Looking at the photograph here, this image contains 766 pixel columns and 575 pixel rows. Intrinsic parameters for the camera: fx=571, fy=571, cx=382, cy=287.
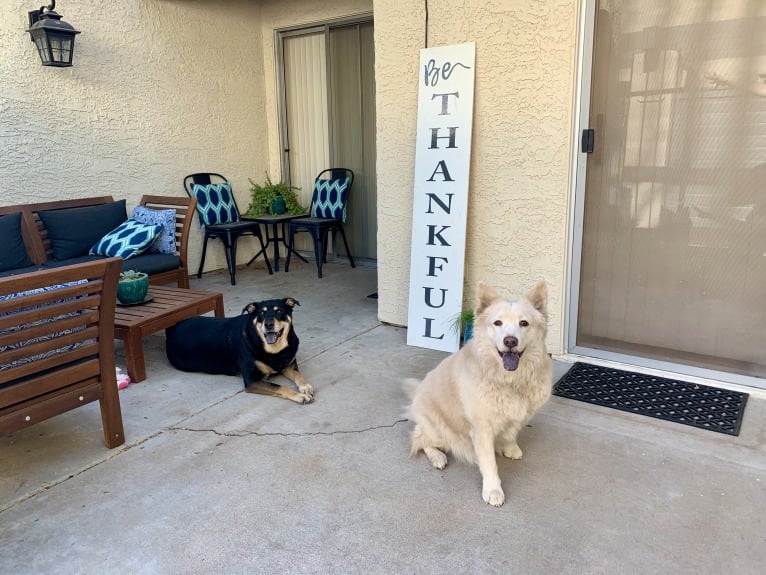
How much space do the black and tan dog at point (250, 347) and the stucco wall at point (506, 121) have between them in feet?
4.53

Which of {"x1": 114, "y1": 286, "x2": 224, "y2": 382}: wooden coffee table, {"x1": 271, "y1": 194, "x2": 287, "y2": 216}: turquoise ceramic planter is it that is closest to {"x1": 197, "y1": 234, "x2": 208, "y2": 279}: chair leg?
{"x1": 271, "y1": 194, "x2": 287, "y2": 216}: turquoise ceramic planter

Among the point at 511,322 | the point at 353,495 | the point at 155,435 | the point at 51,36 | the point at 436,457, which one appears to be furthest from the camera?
the point at 51,36

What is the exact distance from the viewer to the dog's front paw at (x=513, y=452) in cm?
253

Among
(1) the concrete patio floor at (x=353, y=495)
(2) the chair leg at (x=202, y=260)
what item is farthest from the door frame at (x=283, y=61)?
(1) the concrete patio floor at (x=353, y=495)

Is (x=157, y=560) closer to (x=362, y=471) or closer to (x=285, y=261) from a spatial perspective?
(x=362, y=471)

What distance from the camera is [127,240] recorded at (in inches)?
191

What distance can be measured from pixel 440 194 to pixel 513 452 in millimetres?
1901

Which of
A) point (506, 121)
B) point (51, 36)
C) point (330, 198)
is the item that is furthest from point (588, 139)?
point (51, 36)

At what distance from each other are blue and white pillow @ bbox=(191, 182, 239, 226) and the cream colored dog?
4.45 metres

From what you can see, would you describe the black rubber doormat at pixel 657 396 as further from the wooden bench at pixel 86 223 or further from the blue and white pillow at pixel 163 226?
the blue and white pillow at pixel 163 226

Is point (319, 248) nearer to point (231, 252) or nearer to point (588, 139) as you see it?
point (231, 252)

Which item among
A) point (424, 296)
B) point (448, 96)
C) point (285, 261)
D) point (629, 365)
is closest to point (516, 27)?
point (448, 96)

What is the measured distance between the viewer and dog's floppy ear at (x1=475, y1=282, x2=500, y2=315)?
7.53ft

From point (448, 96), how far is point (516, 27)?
580 mm
